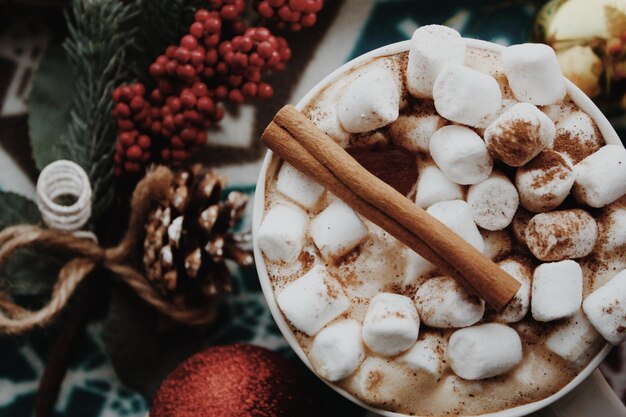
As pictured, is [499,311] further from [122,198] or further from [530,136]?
[122,198]

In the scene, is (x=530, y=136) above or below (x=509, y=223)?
above

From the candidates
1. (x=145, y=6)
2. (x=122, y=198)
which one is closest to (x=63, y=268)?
(x=122, y=198)

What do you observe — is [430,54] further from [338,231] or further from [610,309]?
[610,309]

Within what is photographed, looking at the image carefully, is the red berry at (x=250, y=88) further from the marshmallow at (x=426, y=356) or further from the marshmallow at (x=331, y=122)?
the marshmallow at (x=426, y=356)

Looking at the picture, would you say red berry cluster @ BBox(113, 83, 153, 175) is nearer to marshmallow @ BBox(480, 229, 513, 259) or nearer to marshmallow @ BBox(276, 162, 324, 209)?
marshmallow @ BBox(276, 162, 324, 209)

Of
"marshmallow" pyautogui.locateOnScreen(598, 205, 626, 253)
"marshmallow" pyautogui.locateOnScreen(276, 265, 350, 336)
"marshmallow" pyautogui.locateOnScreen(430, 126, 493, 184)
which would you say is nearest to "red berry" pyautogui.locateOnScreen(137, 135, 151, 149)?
"marshmallow" pyautogui.locateOnScreen(276, 265, 350, 336)
